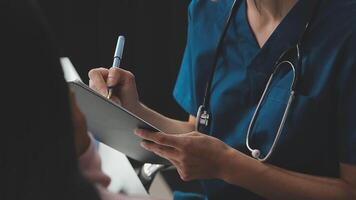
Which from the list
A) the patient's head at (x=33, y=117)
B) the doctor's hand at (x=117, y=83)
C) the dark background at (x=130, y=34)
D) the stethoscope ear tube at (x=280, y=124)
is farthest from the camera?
the dark background at (x=130, y=34)

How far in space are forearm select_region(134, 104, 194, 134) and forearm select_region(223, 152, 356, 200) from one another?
0.25 m

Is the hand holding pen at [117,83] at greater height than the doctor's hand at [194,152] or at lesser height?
greater

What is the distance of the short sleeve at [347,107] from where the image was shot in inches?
34.3

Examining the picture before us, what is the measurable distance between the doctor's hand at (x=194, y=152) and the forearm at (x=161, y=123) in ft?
0.69

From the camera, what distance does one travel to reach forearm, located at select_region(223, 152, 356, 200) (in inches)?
36.6

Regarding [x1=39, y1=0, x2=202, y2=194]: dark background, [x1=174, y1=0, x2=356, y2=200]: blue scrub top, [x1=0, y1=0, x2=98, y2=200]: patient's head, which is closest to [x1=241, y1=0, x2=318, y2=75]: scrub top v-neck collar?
[x1=174, y1=0, x2=356, y2=200]: blue scrub top

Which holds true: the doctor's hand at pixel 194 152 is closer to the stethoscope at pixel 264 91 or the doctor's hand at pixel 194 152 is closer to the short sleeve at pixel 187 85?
the stethoscope at pixel 264 91

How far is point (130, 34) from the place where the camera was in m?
1.94

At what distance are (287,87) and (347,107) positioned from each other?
12 centimetres

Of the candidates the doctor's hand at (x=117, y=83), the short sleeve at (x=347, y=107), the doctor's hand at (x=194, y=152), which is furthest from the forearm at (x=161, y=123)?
the short sleeve at (x=347, y=107)

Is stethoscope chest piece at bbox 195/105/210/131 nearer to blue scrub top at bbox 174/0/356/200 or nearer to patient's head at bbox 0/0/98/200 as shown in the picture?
blue scrub top at bbox 174/0/356/200

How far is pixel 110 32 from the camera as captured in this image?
1916 millimetres

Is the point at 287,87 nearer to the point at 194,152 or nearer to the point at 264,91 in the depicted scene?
the point at 264,91

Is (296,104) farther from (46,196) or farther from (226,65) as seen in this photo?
(46,196)
